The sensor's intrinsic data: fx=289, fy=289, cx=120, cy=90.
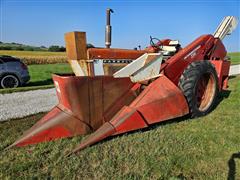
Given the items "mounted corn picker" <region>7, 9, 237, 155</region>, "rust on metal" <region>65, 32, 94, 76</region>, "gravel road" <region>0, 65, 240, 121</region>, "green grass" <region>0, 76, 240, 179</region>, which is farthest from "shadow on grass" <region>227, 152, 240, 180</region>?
"gravel road" <region>0, 65, 240, 121</region>

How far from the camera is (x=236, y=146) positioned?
3.81 m

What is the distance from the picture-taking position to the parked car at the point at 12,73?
455 inches

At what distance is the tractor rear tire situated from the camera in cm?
484

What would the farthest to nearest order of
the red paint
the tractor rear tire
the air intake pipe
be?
the air intake pipe, the tractor rear tire, the red paint

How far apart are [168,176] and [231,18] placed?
583 cm

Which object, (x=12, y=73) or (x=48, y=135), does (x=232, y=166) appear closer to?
(x=48, y=135)

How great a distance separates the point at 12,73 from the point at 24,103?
185 inches

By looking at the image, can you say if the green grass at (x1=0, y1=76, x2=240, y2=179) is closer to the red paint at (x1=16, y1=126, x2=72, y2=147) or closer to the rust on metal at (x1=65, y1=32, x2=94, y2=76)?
the red paint at (x1=16, y1=126, x2=72, y2=147)

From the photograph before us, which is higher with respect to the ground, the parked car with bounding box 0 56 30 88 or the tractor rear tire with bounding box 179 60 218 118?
the tractor rear tire with bounding box 179 60 218 118

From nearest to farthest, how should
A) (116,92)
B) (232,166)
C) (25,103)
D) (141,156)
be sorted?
(232,166)
(141,156)
(116,92)
(25,103)

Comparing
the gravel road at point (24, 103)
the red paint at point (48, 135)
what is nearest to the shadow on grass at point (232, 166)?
the red paint at point (48, 135)

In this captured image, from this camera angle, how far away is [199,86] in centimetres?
538

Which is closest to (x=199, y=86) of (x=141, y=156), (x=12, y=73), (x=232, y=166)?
(x=232, y=166)

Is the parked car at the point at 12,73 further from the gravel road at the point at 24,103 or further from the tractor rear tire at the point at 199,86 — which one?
the tractor rear tire at the point at 199,86
